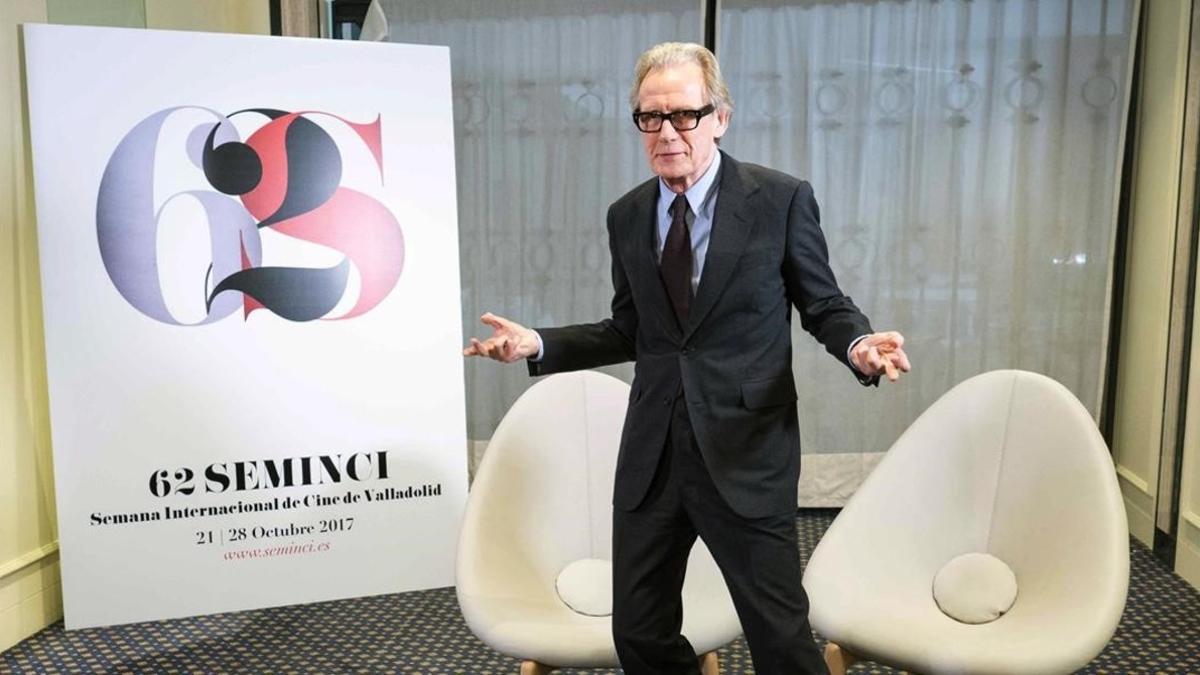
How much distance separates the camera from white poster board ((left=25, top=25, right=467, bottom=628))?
2.65m

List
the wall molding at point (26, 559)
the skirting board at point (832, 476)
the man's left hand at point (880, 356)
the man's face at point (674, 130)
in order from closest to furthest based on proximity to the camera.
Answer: the man's left hand at point (880, 356), the man's face at point (674, 130), the wall molding at point (26, 559), the skirting board at point (832, 476)

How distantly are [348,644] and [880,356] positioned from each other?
208 centimetres

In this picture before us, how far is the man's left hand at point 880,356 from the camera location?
1.51 metres

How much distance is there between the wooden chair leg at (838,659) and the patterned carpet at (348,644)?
65 cm

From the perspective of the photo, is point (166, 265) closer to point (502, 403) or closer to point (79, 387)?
point (79, 387)

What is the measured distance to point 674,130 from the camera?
1660 millimetres

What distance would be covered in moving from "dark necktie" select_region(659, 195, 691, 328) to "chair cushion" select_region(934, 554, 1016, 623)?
3.35 ft

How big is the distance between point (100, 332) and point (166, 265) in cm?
26

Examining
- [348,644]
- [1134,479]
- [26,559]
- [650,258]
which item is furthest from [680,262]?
[1134,479]

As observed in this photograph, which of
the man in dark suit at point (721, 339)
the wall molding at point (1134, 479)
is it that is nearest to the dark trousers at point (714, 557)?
the man in dark suit at point (721, 339)

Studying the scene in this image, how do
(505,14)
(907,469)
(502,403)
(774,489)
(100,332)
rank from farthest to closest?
(502,403) → (505,14) → (100,332) → (907,469) → (774,489)

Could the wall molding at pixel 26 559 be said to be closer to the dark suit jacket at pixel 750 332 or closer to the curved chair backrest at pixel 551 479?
the curved chair backrest at pixel 551 479

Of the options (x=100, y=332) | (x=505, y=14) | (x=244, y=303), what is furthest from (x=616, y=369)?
(x=100, y=332)

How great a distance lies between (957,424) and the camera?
2426mm
